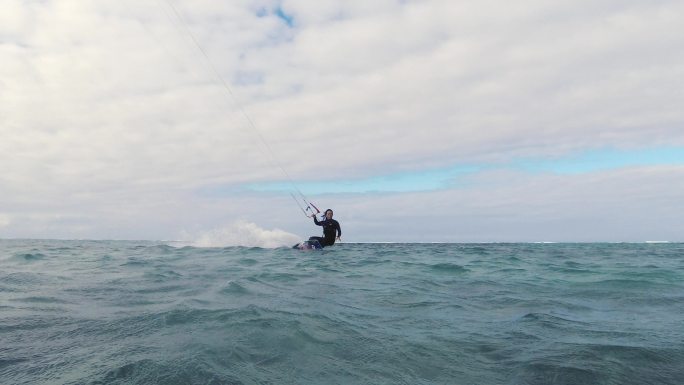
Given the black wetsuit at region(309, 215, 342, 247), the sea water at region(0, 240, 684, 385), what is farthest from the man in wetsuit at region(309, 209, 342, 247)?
the sea water at region(0, 240, 684, 385)

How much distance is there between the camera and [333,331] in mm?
7031

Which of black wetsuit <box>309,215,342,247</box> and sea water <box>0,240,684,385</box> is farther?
black wetsuit <box>309,215,342,247</box>

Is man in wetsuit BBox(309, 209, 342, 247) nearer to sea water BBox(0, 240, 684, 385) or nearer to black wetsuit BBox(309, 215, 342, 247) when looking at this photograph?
black wetsuit BBox(309, 215, 342, 247)

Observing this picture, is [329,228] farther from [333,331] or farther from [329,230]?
[333,331]

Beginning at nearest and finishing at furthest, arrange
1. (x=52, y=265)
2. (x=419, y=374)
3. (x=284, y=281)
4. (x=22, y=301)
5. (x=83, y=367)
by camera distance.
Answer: (x=83, y=367), (x=419, y=374), (x=22, y=301), (x=284, y=281), (x=52, y=265)

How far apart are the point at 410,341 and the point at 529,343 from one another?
1845 millimetres

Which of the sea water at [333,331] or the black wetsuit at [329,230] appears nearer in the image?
the sea water at [333,331]

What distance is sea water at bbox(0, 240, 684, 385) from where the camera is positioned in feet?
16.9

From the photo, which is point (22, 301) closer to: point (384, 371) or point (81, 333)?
point (81, 333)

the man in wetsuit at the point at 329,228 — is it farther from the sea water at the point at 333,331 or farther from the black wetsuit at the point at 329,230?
the sea water at the point at 333,331

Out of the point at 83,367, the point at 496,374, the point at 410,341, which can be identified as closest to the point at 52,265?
the point at 83,367

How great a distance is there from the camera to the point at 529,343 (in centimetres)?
660

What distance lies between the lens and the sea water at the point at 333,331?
5.15 metres

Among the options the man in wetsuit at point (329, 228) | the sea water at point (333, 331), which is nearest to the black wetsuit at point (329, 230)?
the man in wetsuit at point (329, 228)
